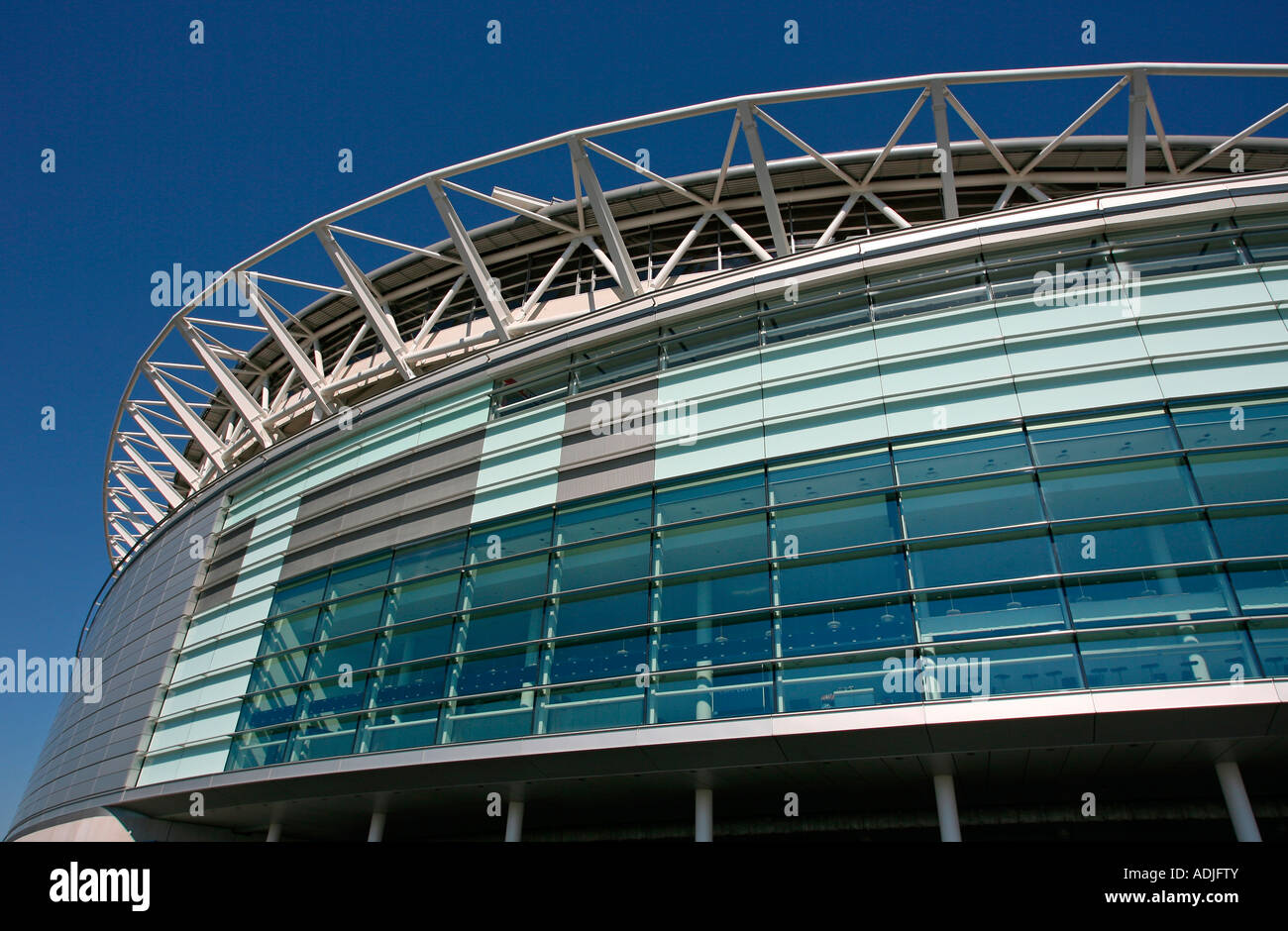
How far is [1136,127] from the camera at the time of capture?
15250 mm

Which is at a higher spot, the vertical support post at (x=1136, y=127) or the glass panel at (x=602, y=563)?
the vertical support post at (x=1136, y=127)

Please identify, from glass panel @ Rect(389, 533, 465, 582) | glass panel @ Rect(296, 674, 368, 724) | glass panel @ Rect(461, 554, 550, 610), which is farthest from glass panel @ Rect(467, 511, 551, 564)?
glass panel @ Rect(296, 674, 368, 724)

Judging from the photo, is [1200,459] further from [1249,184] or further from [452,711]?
[452,711]

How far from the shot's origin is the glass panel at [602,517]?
13.4 metres

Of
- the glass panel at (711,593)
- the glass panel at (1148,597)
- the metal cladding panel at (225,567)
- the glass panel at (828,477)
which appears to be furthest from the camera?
the metal cladding panel at (225,567)

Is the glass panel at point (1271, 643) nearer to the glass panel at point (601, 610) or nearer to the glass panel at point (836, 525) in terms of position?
the glass panel at point (836, 525)

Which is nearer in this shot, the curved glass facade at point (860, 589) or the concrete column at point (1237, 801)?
the concrete column at point (1237, 801)

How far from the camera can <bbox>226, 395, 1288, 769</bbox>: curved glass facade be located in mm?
9766

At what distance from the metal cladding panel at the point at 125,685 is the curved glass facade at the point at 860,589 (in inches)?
227

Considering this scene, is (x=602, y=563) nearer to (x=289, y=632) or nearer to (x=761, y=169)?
(x=289, y=632)

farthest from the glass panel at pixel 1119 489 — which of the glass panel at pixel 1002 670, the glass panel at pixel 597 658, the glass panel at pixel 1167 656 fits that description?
the glass panel at pixel 597 658

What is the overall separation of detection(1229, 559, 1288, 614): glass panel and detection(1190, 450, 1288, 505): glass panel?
38.1 inches
